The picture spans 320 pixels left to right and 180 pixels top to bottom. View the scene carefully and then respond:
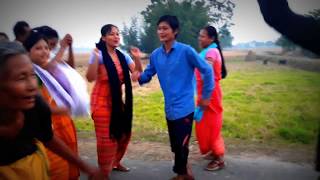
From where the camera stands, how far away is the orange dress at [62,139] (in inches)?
138

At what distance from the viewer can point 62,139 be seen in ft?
12.3

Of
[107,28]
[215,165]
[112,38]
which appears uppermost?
[107,28]

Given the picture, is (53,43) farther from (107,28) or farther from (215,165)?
(215,165)

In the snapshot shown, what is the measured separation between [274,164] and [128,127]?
2057mm

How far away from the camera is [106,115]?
4703 mm

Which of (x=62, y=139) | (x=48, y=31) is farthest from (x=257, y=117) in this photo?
(x=62, y=139)

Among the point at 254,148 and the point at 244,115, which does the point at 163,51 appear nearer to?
the point at 254,148

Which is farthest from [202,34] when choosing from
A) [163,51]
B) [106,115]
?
[106,115]

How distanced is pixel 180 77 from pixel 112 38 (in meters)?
0.94

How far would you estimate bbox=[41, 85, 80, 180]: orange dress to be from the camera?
350 centimetres

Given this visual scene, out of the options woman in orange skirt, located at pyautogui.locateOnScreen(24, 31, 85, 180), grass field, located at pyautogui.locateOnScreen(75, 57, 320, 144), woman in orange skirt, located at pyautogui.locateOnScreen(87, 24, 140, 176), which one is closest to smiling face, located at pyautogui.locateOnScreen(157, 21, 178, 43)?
woman in orange skirt, located at pyautogui.locateOnScreen(87, 24, 140, 176)

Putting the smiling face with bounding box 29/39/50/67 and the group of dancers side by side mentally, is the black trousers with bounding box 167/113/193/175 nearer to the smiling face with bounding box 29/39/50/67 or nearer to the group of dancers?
the group of dancers

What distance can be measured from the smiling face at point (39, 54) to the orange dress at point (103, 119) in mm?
1001

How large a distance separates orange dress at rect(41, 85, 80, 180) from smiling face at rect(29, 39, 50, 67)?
0.76ft
